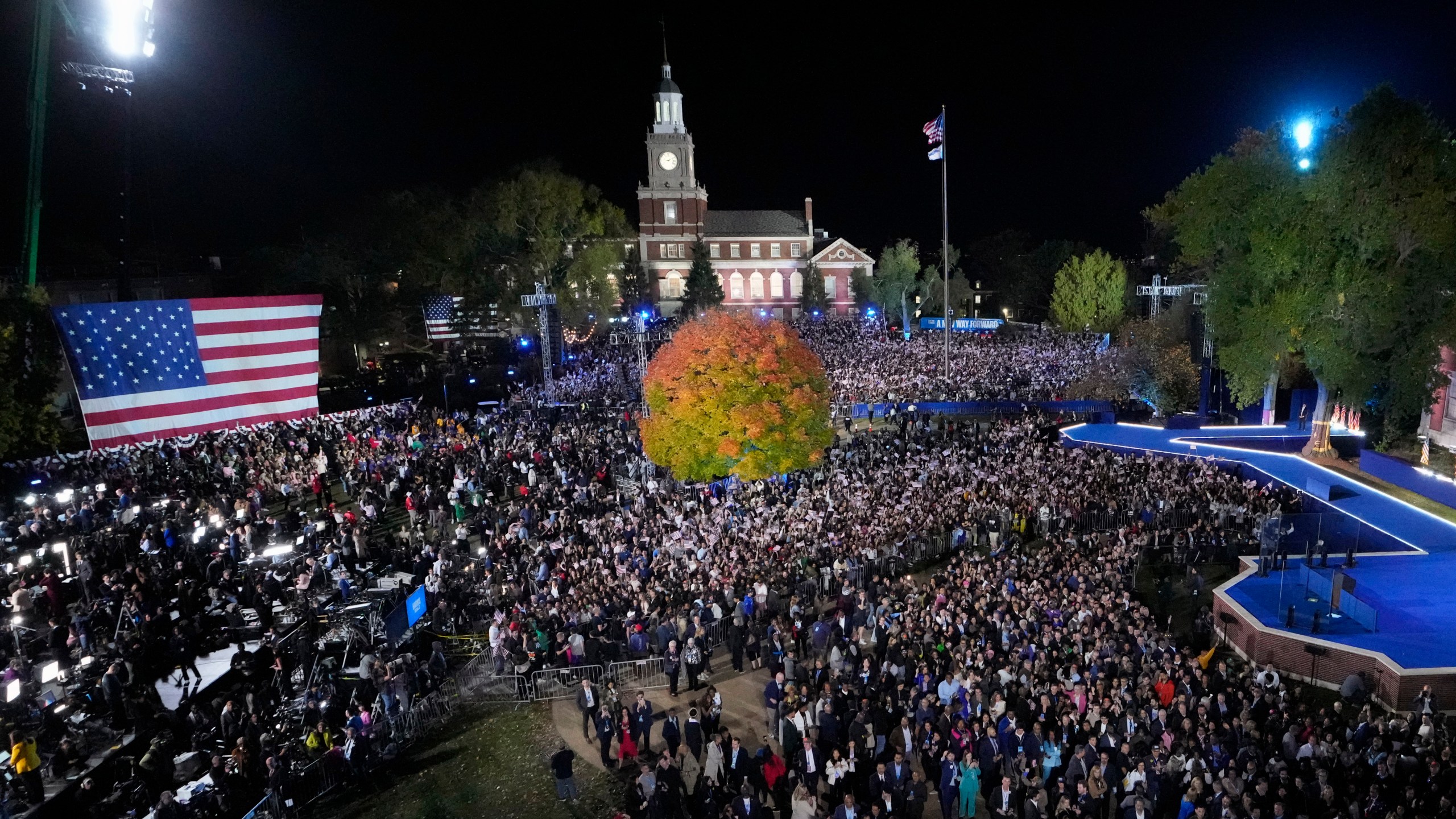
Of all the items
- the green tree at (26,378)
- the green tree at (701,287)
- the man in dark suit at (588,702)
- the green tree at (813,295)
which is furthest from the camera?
the green tree at (813,295)

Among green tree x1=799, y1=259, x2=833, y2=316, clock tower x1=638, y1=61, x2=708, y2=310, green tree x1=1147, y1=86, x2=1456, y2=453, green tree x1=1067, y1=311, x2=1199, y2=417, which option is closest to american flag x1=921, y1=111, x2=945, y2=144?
green tree x1=1147, y1=86, x2=1456, y2=453

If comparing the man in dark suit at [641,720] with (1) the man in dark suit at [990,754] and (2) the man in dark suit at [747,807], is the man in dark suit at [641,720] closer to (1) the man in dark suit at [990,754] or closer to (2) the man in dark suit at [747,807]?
(2) the man in dark suit at [747,807]

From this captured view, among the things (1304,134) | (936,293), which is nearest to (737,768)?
(1304,134)

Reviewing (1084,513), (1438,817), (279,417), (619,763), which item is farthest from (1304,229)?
(279,417)

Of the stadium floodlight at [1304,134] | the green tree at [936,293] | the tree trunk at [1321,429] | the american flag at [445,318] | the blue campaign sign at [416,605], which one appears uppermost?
the stadium floodlight at [1304,134]

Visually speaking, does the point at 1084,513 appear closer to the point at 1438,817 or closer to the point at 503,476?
the point at 1438,817

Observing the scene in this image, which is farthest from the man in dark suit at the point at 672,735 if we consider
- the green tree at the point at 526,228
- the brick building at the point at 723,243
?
the brick building at the point at 723,243

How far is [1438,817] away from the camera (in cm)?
713

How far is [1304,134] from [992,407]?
14.2 metres

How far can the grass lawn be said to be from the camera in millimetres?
8938

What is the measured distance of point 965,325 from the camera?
48.9 meters

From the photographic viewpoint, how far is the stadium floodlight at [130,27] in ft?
54.2

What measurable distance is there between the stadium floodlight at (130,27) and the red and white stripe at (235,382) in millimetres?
6471

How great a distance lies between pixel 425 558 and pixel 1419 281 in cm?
2659
